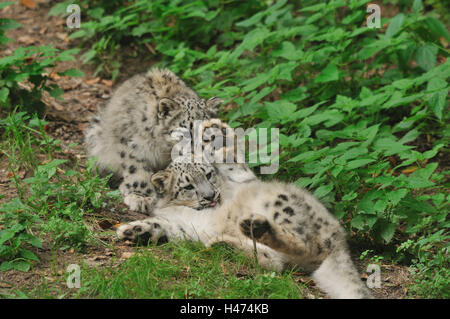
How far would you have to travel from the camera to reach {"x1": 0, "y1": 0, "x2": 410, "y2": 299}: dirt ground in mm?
4582

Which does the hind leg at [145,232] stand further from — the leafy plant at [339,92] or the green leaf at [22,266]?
the leafy plant at [339,92]

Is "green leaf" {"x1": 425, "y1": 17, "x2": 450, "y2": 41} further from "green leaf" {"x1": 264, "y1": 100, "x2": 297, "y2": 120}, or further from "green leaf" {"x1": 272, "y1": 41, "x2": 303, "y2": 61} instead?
"green leaf" {"x1": 264, "y1": 100, "x2": 297, "y2": 120}

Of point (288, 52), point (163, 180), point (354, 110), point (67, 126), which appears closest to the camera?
point (163, 180)

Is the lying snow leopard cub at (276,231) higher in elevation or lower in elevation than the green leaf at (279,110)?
lower

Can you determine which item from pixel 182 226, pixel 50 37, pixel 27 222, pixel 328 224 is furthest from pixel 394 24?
pixel 50 37

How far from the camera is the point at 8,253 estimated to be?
4582 mm

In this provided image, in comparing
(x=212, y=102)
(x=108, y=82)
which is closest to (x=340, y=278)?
(x=212, y=102)

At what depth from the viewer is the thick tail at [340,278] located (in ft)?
14.5

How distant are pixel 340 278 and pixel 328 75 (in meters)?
3.28

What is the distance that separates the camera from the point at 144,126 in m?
6.89

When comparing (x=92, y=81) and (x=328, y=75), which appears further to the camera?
(x=92, y=81)

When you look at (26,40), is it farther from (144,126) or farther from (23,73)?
(144,126)

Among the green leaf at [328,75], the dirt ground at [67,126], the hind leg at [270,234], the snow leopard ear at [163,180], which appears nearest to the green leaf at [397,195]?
the dirt ground at [67,126]

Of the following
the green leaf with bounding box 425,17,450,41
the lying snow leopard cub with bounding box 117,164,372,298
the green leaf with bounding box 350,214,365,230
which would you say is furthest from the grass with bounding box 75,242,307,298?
the green leaf with bounding box 425,17,450,41
